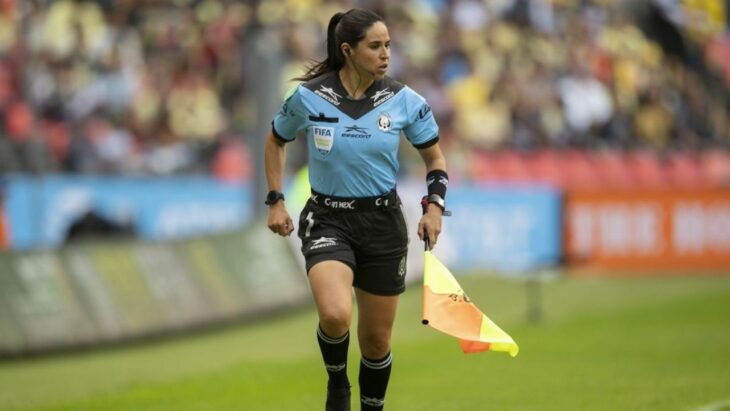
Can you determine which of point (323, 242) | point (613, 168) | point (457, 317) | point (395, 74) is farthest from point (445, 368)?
point (613, 168)

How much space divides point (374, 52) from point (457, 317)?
166 cm

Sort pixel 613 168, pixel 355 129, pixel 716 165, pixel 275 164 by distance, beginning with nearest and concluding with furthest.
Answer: pixel 355 129, pixel 275 164, pixel 613 168, pixel 716 165

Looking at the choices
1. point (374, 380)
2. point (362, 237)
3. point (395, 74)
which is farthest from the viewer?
point (395, 74)

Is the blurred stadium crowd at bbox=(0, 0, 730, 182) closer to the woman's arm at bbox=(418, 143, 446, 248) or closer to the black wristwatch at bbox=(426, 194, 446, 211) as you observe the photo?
the woman's arm at bbox=(418, 143, 446, 248)

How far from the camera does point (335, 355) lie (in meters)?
8.54

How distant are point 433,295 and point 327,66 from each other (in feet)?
5.01

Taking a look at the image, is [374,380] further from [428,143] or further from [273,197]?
[428,143]

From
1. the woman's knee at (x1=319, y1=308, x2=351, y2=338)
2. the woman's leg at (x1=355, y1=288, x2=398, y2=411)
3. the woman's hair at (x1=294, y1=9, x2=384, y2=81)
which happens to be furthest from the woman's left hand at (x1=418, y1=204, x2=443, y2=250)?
the woman's hair at (x1=294, y1=9, x2=384, y2=81)

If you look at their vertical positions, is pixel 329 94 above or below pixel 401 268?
above

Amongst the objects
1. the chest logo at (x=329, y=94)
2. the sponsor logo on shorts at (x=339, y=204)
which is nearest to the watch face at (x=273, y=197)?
the sponsor logo on shorts at (x=339, y=204)

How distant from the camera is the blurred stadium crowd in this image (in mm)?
20203

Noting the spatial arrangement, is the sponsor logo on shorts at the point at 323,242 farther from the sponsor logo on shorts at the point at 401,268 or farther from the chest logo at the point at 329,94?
the chest logo at the point at 329,94

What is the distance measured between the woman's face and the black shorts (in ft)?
2.48

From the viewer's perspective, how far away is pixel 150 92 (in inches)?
860
